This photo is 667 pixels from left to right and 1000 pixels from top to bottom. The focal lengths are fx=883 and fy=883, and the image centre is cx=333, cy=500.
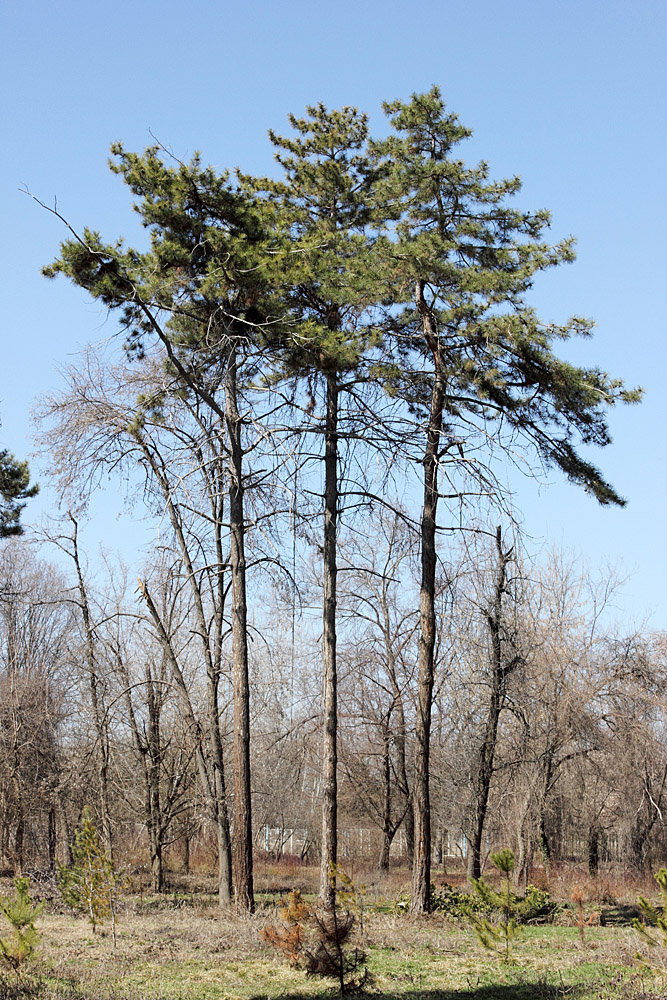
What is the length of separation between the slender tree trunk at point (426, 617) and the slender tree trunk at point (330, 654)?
4.82ft

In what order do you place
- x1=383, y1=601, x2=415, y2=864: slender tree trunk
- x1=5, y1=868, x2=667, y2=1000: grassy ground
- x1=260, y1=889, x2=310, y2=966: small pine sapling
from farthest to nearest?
x1=383, y1=601, x2=415, y2=864: slender tree trunk
x1=260, y1=889, x2=310, y2=966: small pine sapling
x1=5, y1=868, x2=667, y2=1000: grassy ground

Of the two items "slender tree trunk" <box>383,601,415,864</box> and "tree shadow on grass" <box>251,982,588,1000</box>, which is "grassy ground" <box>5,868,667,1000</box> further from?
"slender tree trunk" <box>383,601,415,864</box>

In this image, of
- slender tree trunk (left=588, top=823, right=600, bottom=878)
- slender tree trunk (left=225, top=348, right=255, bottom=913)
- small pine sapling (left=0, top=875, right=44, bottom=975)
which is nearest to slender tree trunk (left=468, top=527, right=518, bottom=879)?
slender tree trunk (left=588, top=823, right=600, bottom=878)

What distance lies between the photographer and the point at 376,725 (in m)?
23.2

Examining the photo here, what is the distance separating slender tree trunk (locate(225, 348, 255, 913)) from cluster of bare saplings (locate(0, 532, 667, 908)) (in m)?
1.93

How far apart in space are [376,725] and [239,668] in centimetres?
983

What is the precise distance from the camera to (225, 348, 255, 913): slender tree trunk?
13727 mm

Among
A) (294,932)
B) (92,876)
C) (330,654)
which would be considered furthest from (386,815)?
(294,932)

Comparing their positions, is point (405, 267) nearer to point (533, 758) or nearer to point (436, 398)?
point (436, 398)

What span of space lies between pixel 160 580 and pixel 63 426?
4539 mm

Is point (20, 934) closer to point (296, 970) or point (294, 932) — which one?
point (294, 932)

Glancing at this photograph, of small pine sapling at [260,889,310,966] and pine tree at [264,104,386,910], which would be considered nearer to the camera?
small pine sapling at [260,889,310,966]

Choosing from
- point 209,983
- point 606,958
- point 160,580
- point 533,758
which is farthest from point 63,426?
point 533,758

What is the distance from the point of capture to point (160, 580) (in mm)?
18516
